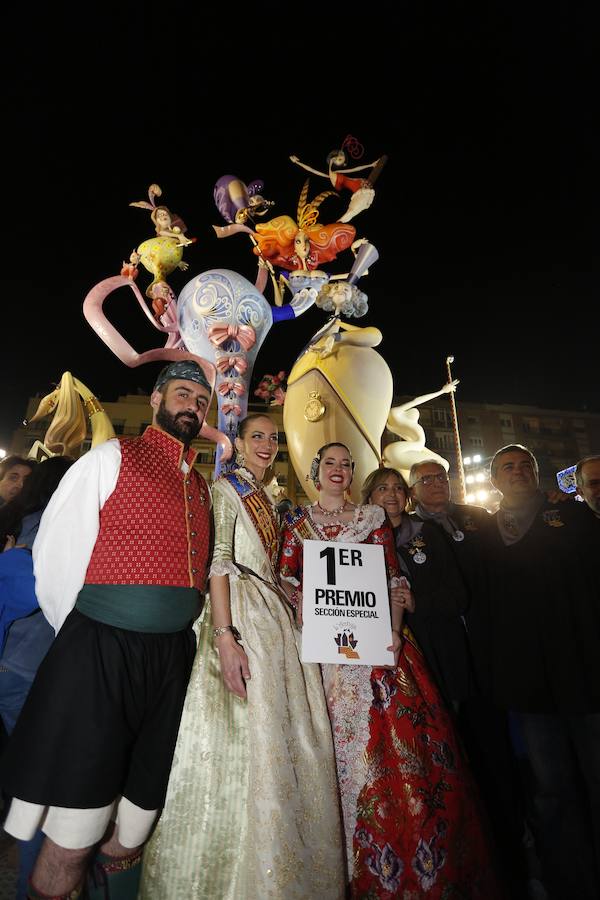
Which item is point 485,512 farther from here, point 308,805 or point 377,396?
point 377,396

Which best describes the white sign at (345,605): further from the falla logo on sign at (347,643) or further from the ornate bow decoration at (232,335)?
the ornate bow decoration at (232,335)

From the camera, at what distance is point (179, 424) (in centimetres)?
247

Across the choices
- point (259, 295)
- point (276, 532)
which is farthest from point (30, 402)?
point (276, 532)

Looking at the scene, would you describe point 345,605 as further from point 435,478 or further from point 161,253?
Answer: point 161,253

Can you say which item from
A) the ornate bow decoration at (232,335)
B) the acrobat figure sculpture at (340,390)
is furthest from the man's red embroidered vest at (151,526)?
the ornate bow decoration at (232,335)

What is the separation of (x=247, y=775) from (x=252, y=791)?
77 mm

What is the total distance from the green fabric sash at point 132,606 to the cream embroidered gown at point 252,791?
260 mm

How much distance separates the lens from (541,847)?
2.43 meters

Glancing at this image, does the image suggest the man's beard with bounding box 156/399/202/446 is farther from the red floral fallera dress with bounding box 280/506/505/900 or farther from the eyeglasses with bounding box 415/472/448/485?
the eyeglasses with bounding box 415/472/448/485

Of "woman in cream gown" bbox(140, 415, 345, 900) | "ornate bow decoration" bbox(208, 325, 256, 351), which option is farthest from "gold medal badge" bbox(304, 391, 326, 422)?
"woman in cream gown" bbox(140, 415, 345, 900)

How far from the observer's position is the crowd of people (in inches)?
72.3

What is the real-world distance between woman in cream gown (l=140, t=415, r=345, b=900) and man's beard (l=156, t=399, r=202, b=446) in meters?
0.63

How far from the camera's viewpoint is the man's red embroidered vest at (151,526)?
2.04 metres

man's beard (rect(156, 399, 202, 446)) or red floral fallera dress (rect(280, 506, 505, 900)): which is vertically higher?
man's beard (rect(156, 399, 202, 446))
